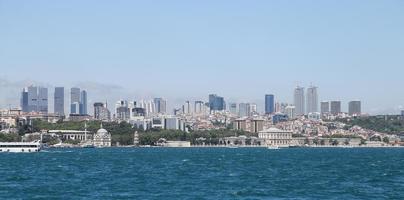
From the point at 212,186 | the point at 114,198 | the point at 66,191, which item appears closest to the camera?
the point at 114,198

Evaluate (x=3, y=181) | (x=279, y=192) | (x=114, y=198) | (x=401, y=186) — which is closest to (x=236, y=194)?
(x=279, y=192)

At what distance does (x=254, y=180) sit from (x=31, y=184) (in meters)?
14.8

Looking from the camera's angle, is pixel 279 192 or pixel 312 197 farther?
pixel 279 192

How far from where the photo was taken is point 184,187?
56.4 meters

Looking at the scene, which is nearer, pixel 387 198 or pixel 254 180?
pixel 387 198

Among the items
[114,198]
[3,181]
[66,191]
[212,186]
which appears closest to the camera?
[114,198]

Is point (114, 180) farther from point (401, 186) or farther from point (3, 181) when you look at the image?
point (401, 186)

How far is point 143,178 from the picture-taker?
65.9m

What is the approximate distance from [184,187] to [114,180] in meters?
8.32

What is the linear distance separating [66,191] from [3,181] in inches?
427

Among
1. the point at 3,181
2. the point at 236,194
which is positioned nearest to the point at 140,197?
the point at 236,194

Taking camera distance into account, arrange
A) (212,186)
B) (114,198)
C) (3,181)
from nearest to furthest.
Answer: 1. (114,198)
2. (212,186)
3. (3,181)

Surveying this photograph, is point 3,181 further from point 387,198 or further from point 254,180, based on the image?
point 387,198

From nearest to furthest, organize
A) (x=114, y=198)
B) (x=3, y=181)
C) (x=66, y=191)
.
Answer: (x=114, y=198)
(x=66, y=191)
(x=3, y=181)
